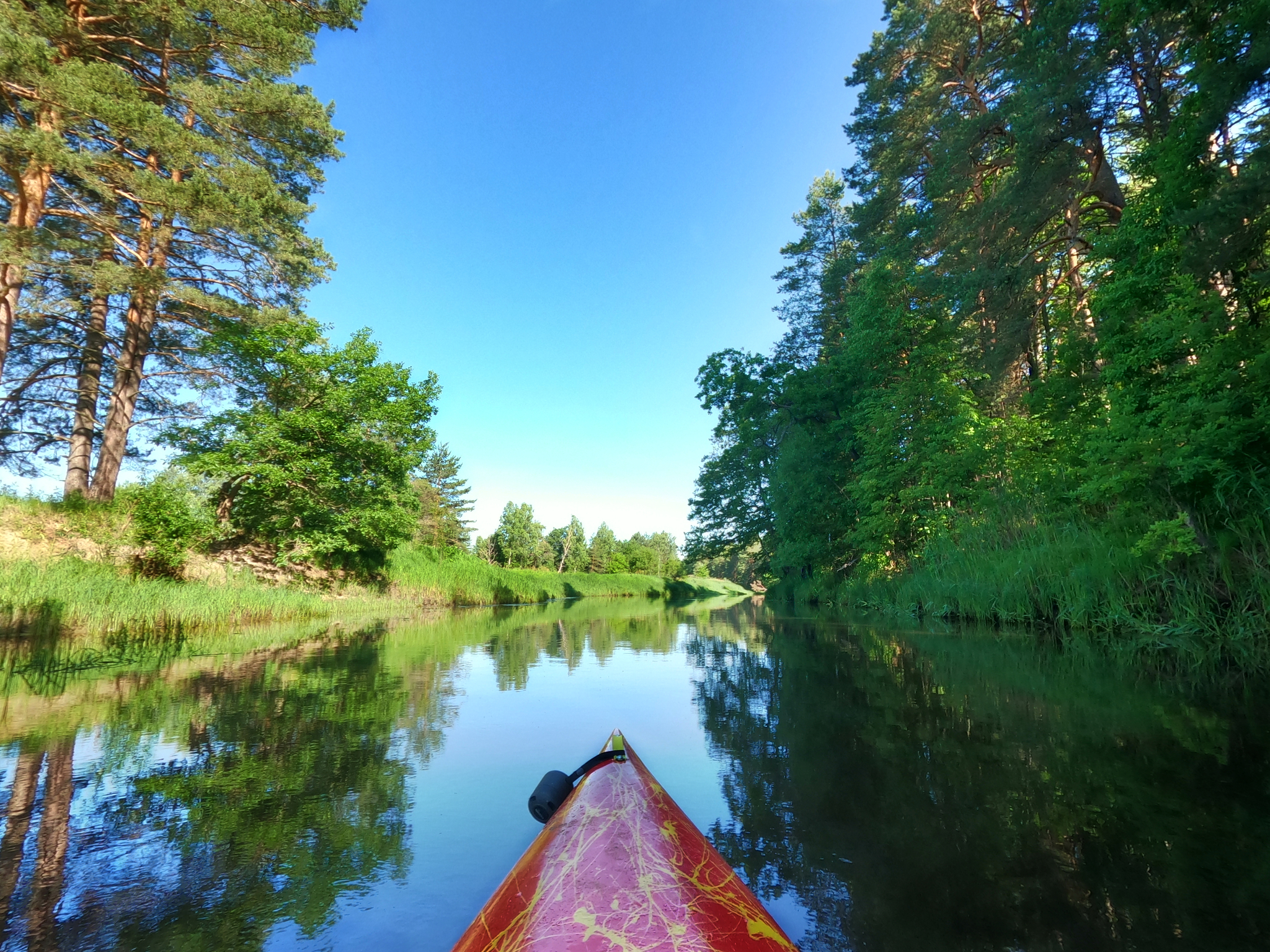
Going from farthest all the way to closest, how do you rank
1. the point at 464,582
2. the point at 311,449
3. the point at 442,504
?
1. the point at 442,504
2. the point at 464,582
3. the point at 311,449

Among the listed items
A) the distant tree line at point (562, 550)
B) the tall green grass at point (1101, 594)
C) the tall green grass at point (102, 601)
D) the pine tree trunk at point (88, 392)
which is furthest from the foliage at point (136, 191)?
the distant tree line at point (562, 550)

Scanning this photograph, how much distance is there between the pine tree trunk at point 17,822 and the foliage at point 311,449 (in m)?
12.8

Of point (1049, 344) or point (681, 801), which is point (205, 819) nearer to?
point (681, 801)

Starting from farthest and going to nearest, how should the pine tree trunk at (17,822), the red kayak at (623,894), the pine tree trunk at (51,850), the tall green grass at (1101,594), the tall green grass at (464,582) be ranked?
the tall green grass at (464,582), the tall green grass at (1101,594), the pine tree trunk at (17,822), the pine tree trunk at (51,850), the red kayak at (623,894)

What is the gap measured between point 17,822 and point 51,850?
0.42 meters

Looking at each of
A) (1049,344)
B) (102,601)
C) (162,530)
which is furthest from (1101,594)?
(162,530)

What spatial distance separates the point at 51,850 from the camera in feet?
6.78

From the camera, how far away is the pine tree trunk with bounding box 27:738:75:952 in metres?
1.59

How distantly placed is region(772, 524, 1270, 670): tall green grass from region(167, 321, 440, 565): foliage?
48.6 feet

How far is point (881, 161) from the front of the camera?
16.1 m

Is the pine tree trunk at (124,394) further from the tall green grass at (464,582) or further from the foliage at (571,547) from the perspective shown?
the foliage at (571,547)

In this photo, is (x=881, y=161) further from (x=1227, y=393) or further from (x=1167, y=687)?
(x=1167, y=687)

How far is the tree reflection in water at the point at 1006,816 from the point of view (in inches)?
63.7

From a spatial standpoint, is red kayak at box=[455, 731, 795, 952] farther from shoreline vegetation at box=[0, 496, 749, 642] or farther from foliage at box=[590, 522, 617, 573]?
foliage at box=[590, 522, 617, 573]
